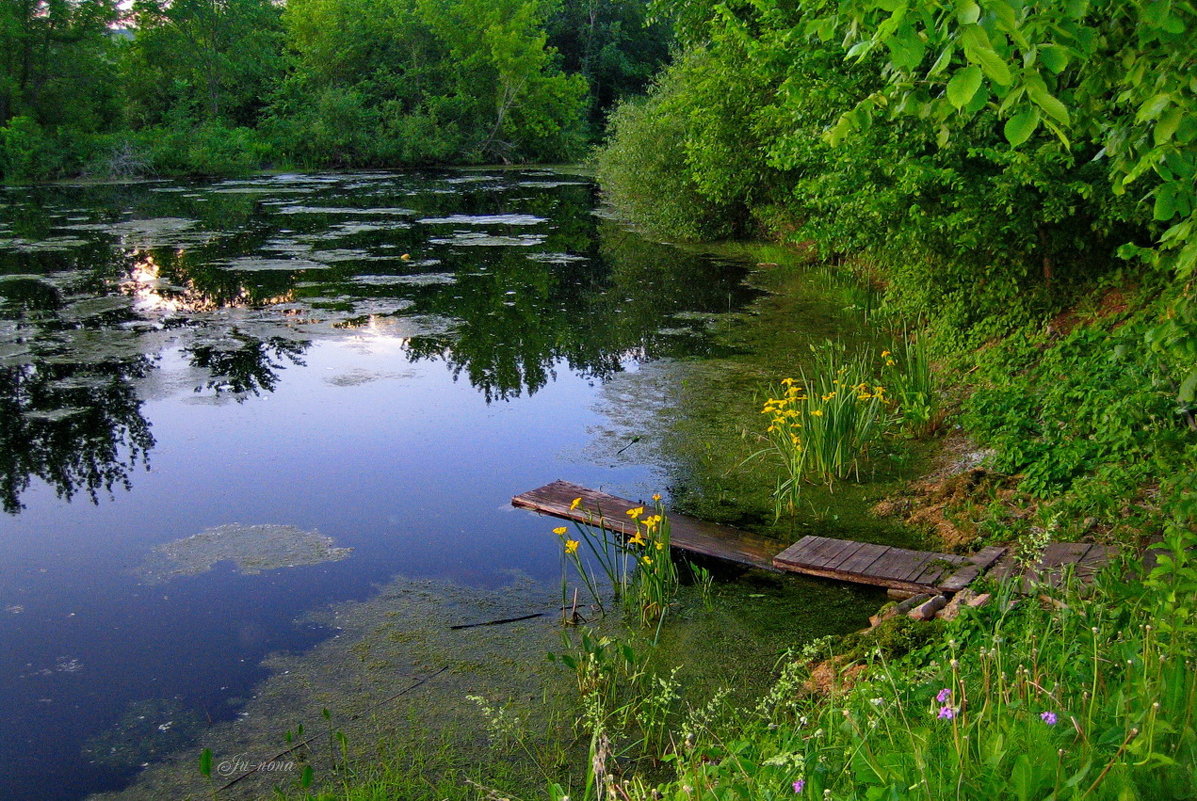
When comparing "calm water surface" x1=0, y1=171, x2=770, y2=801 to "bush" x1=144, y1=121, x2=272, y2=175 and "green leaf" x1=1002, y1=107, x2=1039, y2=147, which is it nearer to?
"green leaf" x1=1002, y1=107, x2=1039, y2=147

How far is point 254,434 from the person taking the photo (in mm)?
8078

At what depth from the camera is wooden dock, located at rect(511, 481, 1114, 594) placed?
15.3 feet

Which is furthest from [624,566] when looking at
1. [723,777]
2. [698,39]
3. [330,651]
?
[698,39]

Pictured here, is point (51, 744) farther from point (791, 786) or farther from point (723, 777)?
point (791, 786)

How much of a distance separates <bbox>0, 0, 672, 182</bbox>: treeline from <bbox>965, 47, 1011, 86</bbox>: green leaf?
32928 mm

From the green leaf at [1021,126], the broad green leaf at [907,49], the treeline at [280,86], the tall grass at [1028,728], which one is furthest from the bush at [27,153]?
the green leaf at [1021,126]

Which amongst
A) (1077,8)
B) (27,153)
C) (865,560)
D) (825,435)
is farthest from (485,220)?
(1077,8)

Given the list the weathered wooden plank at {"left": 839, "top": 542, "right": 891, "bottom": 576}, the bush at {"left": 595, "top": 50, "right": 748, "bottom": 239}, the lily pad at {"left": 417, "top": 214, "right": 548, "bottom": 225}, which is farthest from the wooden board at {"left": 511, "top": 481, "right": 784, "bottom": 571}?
the lily pad at {"left": 417, "top": 214, "right": 548, "bottom": 225}

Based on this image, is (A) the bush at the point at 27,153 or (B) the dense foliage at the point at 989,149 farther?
(A) the bush at the point at 27,153

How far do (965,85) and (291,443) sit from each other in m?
6.78

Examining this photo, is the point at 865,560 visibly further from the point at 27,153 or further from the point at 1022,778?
the point at 27,153

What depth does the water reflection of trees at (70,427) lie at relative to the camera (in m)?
7.14

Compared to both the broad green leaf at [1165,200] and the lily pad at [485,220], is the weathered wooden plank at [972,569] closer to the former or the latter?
the broad green leaf at [1165,200]

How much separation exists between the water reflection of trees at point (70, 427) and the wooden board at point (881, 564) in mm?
4889
